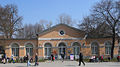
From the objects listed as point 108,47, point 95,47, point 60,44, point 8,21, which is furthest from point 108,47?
point 8,21

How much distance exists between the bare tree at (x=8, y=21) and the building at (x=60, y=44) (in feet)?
16.9

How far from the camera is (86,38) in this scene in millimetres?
31969

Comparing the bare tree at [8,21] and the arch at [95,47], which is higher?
the bare tree at [8,21]

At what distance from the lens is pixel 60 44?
105 ft

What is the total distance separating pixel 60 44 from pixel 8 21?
14.0 metres

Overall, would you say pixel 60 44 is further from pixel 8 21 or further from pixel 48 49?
pixel 8 21

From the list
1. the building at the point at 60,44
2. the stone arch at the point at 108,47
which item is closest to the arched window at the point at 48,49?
the building at the point at 60,44

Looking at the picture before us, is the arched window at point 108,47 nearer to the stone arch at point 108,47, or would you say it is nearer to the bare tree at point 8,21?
the stone arch at point 108,47

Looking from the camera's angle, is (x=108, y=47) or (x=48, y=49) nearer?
(x=108, y=47)

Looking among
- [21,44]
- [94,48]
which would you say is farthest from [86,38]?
[21,44]

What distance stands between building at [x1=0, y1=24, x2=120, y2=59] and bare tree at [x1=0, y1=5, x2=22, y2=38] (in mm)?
5158

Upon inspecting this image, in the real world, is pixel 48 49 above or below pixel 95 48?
below

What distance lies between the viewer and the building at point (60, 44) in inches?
1248

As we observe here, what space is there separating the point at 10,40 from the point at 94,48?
15842 mm
